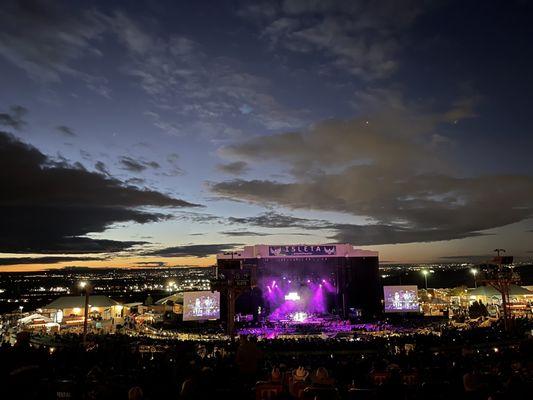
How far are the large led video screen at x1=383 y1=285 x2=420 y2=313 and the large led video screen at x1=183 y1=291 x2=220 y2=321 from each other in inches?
579

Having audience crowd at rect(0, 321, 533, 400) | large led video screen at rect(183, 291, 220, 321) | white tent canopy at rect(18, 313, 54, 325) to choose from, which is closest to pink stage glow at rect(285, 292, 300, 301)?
large led video screen at rect(183, 291, 220, 321)

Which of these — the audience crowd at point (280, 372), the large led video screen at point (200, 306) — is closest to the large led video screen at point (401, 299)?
the large led video screen at point (200, 306)

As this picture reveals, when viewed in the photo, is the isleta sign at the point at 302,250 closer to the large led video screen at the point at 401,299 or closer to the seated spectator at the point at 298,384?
the large led video screen at the point at 401,299

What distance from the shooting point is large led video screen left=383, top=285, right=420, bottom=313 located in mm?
36188

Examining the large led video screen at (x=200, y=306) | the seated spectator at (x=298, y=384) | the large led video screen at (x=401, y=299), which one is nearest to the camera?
the seated spectator at (x=298, y=384)

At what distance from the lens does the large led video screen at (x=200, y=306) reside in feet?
112

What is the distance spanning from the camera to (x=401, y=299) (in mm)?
36406

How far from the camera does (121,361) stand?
13.4m

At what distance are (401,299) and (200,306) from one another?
17139mm

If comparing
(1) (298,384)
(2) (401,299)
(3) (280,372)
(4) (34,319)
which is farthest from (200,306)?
(1) (298,384)

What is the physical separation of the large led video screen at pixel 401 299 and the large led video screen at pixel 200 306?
14718 millimetres

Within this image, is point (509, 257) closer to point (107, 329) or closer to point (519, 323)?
point (519, 323)

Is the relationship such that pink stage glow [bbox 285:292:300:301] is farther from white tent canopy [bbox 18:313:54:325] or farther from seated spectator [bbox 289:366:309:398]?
seated spectator [bbox 289:366:309:398]

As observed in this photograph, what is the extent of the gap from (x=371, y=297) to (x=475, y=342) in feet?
70.2
